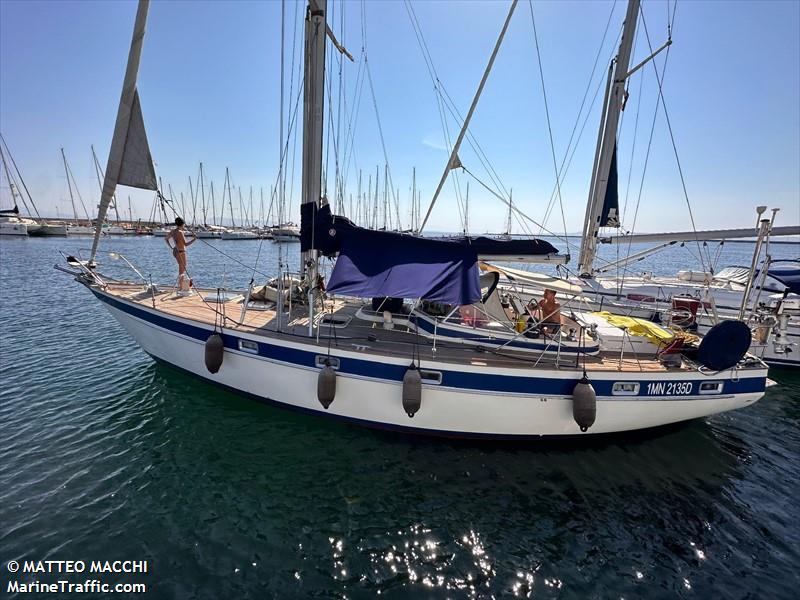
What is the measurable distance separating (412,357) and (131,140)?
8.10 m

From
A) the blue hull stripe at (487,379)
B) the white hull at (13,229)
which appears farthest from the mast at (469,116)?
the white hull at (13,229)

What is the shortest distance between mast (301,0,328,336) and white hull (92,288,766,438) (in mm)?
1797

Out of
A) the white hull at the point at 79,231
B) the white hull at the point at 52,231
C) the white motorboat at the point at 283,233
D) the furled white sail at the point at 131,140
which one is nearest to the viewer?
the furled white sail at the point at 131,140

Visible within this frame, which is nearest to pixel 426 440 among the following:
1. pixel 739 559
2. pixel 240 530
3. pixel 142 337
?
pixel 240 530

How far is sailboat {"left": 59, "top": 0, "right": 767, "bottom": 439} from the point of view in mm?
6809

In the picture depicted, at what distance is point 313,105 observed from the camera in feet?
28.1

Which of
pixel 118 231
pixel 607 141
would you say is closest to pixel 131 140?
pixel 607 141

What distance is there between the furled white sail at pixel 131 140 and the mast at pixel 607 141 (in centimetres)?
1393

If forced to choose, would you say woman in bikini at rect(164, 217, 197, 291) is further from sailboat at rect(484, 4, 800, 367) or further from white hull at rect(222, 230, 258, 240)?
white hull at rect(222, 230, 258, 240)

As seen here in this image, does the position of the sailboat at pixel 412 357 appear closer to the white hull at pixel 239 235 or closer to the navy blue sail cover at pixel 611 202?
the navy blue sail cover at pixel 611 202

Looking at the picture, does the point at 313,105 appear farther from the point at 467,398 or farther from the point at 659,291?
the point at 659,291

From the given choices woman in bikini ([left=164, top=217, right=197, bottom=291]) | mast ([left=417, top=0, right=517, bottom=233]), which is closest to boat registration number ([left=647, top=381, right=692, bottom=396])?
mast ([left=417, top=0, right=517, bottom=233])

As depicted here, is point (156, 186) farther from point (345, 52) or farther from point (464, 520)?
point (464, 520)

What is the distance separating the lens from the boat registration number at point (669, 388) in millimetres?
6969
